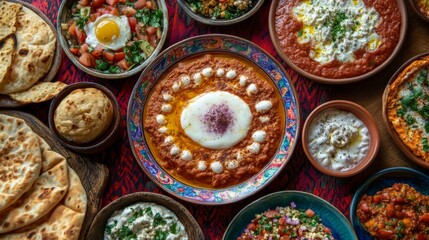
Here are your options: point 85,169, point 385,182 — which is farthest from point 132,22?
point 385,182

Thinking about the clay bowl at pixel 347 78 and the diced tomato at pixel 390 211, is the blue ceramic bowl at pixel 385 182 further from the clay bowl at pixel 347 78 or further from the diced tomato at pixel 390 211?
the clay bowl at pixel 347 78

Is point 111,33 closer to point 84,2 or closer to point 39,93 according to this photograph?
point 84,2

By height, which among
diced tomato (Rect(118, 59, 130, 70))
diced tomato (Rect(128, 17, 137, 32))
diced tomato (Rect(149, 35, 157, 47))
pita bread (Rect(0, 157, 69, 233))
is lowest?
pita bread (Rect(0, 157, 69, 233))

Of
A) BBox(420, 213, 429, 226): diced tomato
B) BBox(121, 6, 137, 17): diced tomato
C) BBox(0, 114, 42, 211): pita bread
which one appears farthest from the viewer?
BBox(121, 6, 137, 17): diced tomato

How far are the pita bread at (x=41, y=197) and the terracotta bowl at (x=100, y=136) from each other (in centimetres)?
17

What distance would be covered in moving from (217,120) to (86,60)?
1.55m

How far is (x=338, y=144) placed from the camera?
5707 mm

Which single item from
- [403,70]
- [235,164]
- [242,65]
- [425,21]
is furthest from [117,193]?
[425,21]

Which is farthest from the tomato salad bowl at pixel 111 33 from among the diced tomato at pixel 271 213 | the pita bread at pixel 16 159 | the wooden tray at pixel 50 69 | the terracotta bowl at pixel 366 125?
the diced tomato at pixel 271 213

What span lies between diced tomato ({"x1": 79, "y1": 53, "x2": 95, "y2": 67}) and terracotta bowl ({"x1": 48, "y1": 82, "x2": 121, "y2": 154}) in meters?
0.41

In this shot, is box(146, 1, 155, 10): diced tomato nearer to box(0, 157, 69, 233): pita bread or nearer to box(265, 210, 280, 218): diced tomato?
box(0, 157, 69, 233): pita bread

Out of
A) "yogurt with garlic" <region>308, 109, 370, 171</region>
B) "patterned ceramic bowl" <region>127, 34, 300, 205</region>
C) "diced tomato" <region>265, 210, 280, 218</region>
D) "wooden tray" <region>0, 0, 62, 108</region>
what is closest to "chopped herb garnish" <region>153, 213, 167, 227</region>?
"patterned ceramic bowl" <region>127, 34, 300, 205</region>

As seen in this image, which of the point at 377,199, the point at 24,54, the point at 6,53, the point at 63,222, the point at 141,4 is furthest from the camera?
the point at 141,4

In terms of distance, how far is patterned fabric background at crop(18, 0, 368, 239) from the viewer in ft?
19.7
